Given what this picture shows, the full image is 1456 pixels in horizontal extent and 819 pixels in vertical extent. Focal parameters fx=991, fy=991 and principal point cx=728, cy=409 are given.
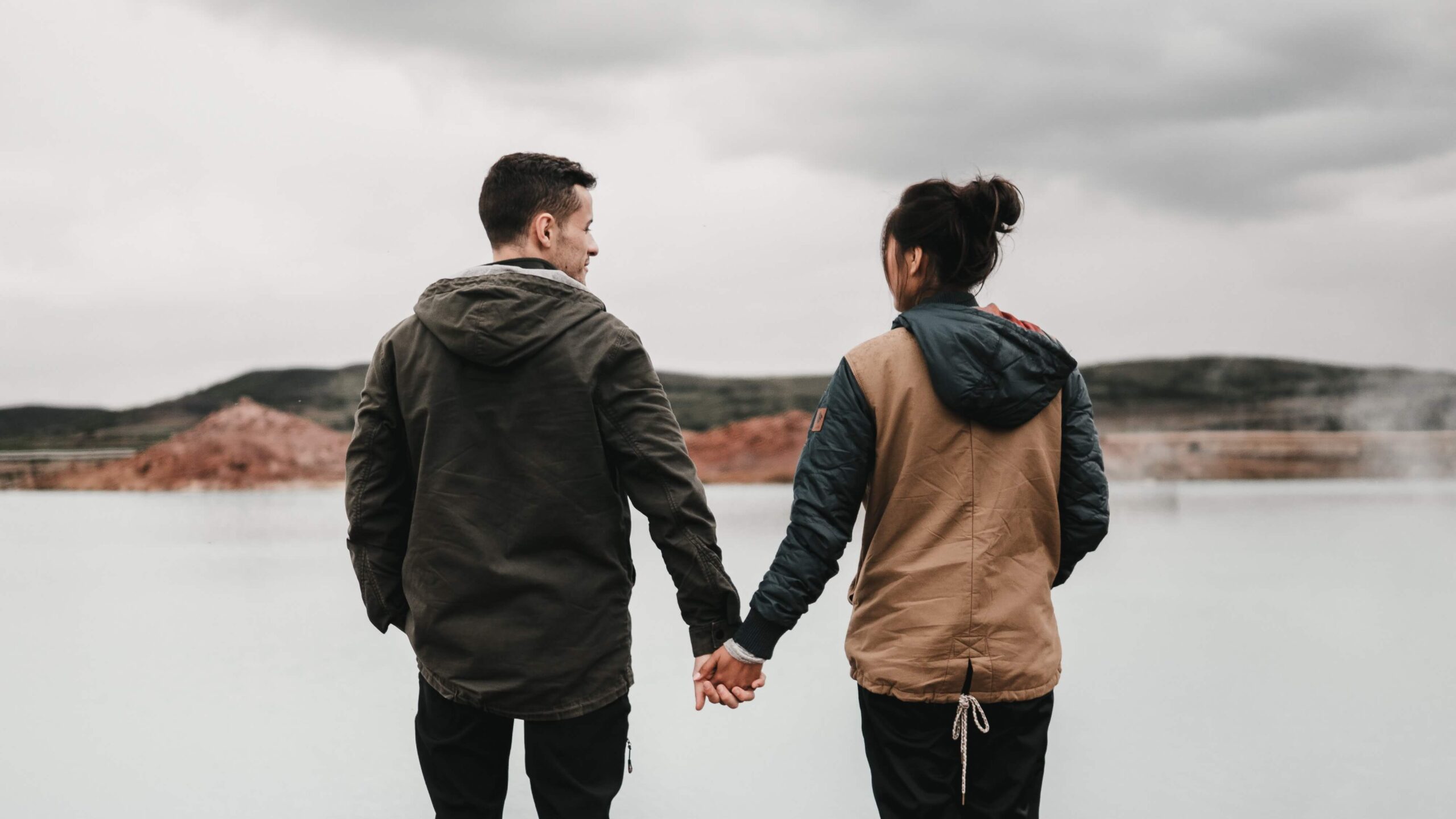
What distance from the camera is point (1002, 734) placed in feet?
4.81

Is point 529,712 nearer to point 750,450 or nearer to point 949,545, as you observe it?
point 949,545

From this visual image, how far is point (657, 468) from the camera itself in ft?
4.65

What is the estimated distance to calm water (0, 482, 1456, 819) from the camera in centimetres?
265

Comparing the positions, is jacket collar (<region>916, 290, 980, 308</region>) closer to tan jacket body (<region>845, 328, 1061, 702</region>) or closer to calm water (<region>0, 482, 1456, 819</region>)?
tan jacket body (<region>845, 328, 1061, 702</region>)

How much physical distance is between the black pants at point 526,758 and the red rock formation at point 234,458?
13.7 metres

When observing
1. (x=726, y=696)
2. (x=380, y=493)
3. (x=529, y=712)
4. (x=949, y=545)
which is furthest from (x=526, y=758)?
(x=949, y=545)

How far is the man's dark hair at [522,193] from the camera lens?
150cm

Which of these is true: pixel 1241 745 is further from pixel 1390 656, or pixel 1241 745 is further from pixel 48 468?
pixel 48 468

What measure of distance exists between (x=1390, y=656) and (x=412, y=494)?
4.40 meters

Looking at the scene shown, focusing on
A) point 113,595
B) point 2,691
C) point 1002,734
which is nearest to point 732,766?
point 1002,734

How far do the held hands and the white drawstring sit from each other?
11.6 inches

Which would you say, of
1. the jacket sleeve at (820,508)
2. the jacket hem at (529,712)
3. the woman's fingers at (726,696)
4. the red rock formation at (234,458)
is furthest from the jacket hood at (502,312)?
the red rock formation at (234,458)

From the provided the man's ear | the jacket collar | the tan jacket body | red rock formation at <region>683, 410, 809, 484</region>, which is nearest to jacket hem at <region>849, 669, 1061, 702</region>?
the tan jacket body

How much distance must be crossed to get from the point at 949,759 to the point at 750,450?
13.7m
